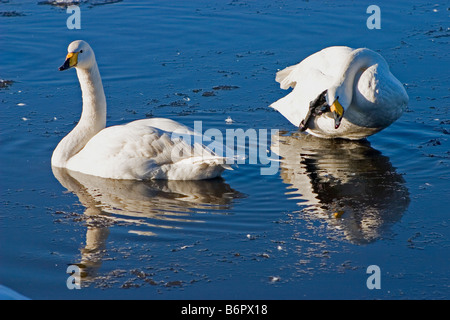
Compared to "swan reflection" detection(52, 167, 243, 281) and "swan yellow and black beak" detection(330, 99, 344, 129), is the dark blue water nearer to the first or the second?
"swan reflection" detection(52, 167, 243, 281)

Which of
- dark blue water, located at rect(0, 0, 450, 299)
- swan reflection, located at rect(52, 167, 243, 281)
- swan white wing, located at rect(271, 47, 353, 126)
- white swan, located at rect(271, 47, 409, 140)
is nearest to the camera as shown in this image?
dark blue water, located at rect(0, 0, 450, 299)

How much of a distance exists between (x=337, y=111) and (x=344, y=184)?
3.14 feet

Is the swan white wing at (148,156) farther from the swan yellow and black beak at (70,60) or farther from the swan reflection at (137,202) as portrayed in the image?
the swan yellow and black beak at (70,60)

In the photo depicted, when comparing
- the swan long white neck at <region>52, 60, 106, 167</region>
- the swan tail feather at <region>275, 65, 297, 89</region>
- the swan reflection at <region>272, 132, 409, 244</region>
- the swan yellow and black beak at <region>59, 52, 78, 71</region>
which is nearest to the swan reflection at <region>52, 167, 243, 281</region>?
the swan long white neck at <region>52, 60, 106, 167</region>

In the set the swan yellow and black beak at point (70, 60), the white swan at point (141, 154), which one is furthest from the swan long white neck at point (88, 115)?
the swan yellow and black beak at point (70, 60)

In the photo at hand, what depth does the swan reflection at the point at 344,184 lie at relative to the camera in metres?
6.64

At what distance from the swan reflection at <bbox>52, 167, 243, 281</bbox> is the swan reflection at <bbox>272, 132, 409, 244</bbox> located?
785 mm

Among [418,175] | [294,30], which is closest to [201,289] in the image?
[418,175]

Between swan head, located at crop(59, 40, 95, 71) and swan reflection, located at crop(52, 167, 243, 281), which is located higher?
swan head, located at crop(59, 40, 95, 71)

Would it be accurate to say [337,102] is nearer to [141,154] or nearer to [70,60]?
[141,154]

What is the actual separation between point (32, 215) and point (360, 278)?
303 cm

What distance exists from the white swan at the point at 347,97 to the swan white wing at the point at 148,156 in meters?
1.59

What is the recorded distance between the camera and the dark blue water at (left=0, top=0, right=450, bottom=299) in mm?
5633

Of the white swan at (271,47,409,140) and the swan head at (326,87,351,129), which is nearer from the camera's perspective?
the swan head at (326,87,351,129)
